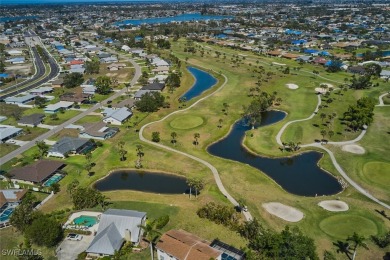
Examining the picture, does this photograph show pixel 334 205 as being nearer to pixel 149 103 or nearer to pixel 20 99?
pixel 149 103

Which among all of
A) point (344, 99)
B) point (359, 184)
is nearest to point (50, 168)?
point (359, 184)

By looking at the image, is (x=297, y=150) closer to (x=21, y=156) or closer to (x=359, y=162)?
(x=359, y=162)

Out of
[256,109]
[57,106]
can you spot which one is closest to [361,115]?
[256,109]

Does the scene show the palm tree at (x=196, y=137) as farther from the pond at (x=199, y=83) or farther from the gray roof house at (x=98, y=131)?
the pond at (x=199, y=83)

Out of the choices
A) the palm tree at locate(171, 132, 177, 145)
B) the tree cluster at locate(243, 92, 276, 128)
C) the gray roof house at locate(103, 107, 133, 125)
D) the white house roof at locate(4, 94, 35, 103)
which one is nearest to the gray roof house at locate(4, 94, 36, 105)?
the white house roof at locate(4, 94, 35, 103)

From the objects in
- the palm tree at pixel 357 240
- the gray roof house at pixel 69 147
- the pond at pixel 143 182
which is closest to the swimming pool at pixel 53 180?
the pond at pixel 143 182

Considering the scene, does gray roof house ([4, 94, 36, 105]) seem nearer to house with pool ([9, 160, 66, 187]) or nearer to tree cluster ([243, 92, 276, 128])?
house with pool ([9, 160, 66, 187])
